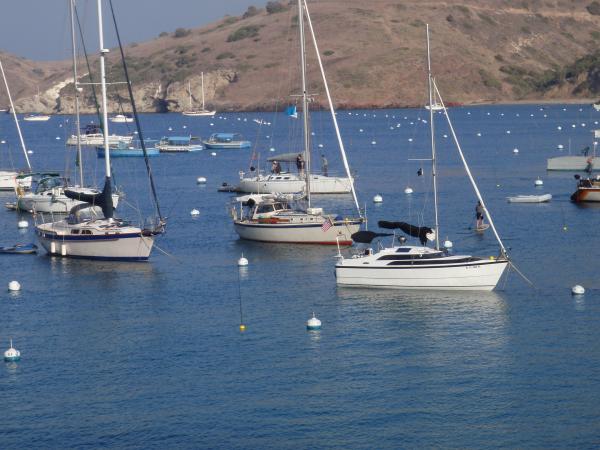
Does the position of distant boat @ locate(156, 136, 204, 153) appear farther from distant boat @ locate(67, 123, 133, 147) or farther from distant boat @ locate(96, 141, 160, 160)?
distant boat @ locate(96, 141, 160, 160)

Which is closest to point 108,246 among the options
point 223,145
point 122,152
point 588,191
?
point 588,191

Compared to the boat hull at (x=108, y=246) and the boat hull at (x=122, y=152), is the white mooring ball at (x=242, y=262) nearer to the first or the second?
the boat hull at (x=108, y=246)

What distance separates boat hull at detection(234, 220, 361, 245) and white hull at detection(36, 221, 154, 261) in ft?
21.1

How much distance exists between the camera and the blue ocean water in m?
32.6

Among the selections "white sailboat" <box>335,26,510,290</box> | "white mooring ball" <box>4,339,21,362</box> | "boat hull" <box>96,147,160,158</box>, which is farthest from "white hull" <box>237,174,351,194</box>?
"white mooring ball" <box>4,339,21,362</box>

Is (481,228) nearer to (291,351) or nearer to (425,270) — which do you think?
(425,270)

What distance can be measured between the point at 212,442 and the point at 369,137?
12225 centimetres

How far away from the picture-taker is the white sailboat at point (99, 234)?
180 feet

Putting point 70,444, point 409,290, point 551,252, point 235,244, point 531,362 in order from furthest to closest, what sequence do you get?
1. point 235,244
2. point 551,252
3. point 409,290
4. point 531,362
5. point 70,444

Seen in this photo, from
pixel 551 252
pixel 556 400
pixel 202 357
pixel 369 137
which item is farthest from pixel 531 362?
pixel 369 137

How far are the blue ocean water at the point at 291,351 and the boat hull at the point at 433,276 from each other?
39 centimetres

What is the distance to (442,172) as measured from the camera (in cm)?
9900

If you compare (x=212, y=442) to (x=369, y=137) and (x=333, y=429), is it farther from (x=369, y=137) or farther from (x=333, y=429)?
(x=369, y=137)

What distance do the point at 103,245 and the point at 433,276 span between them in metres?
16.7
